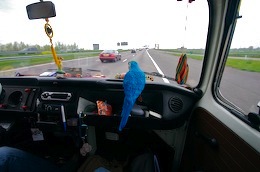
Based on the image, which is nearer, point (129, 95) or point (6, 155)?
point (6, 155)

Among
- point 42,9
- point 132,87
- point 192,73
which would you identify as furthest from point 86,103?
point 192,73

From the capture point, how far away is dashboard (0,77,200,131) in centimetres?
232

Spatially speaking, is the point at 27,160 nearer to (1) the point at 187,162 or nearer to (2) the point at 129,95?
(2) the point at 129,95

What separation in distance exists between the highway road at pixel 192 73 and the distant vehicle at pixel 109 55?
0.22ft

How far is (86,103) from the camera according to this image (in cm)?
253

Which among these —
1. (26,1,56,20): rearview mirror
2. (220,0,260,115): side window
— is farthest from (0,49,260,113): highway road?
(26,1,56,20): rearview mirror

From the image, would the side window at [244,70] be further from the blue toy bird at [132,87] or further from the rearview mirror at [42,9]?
the rearview mirror at [42,9]

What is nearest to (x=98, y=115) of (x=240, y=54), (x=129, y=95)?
(x=129, y=95)

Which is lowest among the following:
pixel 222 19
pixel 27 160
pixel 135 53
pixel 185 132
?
pixel 185 132

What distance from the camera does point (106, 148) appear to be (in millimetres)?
2820

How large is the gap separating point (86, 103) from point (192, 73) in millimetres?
1451

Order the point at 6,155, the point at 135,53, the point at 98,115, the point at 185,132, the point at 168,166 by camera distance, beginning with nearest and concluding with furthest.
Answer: the point at 6,155
the point at 98,115
the point at 185,132
the point at 168,166
the point at 135,53

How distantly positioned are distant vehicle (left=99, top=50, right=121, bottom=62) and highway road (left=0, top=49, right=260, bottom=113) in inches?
2.6

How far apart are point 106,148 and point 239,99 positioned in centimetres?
191
